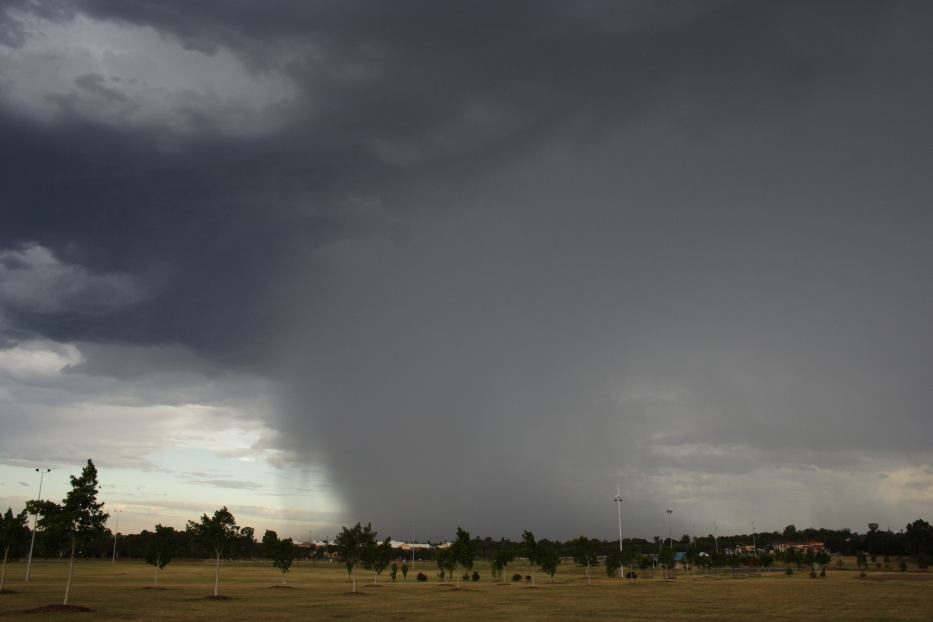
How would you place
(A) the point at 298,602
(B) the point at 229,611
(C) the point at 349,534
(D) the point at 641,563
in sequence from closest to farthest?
(B) the point at 229,611
(A) the point at 298,602
(C) the point at 349,534
(D) the point at 641,563

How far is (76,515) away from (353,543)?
46.6 metres

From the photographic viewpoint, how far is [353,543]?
317 feet

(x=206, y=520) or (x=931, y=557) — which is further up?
(x=206, y=520)

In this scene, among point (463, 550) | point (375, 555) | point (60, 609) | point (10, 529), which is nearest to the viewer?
point (60, 609)

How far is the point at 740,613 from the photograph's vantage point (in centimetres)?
A: 5381

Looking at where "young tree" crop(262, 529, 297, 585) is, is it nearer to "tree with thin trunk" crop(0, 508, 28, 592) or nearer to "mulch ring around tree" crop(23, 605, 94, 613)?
"tree with thin trunk" crop(0, 508, 28, 592)

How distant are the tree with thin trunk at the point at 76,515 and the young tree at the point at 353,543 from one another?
1679 inches

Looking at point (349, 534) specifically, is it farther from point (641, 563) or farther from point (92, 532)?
point (641, 563)

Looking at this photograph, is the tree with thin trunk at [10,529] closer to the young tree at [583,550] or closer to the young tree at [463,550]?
the young tree at [463,550]

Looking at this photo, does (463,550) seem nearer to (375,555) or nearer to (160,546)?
(375,555)

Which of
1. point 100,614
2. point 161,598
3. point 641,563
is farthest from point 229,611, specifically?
point 641,563

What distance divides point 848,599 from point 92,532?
7219cm

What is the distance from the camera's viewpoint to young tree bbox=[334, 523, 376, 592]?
95.2 m

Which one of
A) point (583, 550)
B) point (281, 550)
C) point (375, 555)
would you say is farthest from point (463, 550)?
point (583, 550)
